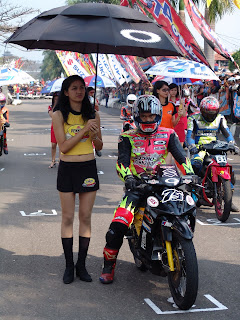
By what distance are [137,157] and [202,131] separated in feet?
11.2

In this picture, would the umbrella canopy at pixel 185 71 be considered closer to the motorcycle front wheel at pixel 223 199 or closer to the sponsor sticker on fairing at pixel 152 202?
the motorcycle front wheel at pixel 223 199

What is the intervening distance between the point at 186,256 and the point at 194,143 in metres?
4.33

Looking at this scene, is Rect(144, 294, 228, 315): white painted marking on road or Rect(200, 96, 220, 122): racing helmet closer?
Rect(144, 294, 228, 315): white painted marking on road

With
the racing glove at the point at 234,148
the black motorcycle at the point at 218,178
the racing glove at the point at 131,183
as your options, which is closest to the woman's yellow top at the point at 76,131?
the racing glove at the point at 131,183

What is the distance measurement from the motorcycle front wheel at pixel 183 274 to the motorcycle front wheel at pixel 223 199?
3.18 metres

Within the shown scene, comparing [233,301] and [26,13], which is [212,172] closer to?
[233,301]

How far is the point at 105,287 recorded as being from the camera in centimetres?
562

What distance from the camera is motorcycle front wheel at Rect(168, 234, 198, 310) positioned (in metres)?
4.79

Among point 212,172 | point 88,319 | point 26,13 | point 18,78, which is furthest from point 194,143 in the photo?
point 26,13

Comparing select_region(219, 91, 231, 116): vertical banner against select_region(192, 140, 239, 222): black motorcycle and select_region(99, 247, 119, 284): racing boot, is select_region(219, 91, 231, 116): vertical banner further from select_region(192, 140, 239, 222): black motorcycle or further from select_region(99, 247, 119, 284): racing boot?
select_region(99, 247, 119, 284): racing boot

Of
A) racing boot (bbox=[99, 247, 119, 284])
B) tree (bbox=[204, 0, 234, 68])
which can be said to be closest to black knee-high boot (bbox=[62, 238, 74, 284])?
racing boot (bbox=[99, 247, 119, 284])

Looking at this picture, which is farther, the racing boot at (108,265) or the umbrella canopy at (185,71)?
the umbrella canopy at (185,71)

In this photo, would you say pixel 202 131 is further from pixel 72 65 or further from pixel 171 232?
pixel 72 65

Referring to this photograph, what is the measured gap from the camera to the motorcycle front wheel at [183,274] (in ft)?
15.7
